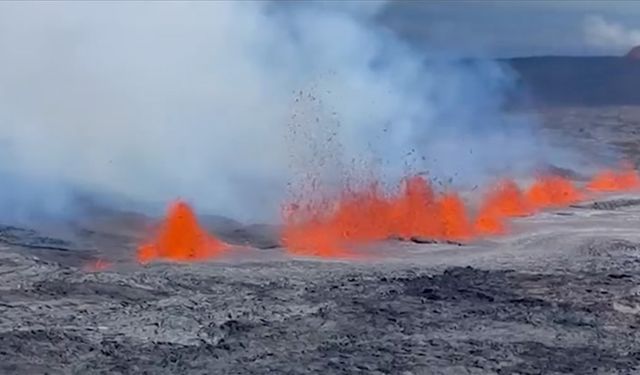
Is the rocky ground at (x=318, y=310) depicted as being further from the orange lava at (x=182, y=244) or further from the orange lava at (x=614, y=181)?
the orange lava at (x=614, y=181)

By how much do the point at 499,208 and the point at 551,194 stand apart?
14.7 feet

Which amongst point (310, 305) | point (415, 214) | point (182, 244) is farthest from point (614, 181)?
point (310, 305)

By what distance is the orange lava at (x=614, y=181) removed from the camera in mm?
31672

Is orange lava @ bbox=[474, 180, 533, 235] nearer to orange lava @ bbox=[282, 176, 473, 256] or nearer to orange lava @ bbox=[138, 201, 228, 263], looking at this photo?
orange lava @ bbox=[282, 176, 473, 256]

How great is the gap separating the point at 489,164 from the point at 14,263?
25075mm

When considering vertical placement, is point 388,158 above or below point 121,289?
above

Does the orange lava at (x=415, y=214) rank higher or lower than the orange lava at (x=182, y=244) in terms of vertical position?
higher

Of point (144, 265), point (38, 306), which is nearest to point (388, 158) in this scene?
point (144, 265)

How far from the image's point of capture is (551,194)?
90.6 ft

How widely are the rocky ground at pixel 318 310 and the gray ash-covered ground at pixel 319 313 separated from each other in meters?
0.03

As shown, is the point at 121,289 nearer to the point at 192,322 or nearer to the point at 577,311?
the point at 192,322

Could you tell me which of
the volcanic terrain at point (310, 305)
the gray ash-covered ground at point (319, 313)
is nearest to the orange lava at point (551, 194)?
the volcanic terrain at point (310, 305)

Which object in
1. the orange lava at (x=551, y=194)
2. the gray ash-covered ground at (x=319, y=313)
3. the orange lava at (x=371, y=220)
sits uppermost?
the orange lava at (x=551, y=194)

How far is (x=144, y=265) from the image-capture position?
14531 mm
